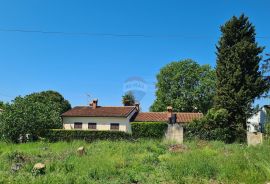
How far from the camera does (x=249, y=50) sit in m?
27.8

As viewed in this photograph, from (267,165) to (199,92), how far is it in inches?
1635

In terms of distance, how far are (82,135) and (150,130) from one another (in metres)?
6.33

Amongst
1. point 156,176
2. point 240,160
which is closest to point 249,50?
point 240,160

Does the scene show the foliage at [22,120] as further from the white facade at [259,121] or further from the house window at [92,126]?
the white facade at [259,121]

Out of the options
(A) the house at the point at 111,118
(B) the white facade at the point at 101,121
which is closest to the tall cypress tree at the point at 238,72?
(A) the house at the point at 111,118

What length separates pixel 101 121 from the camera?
38.6m

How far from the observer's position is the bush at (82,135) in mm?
28328

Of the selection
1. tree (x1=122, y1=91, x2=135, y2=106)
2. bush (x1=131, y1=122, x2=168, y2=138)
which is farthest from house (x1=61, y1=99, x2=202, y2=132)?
tree (x1=122, y1=91, x2=135, y2=106)

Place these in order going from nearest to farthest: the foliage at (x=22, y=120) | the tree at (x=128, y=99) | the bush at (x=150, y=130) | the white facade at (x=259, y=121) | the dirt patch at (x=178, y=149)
→ the dirt patch at (x=178, y=149)
the foliage at (x=22, y=120)
the white facade at (x=259, y=121)
the bush at (x=150, y=130)
the tree at (x=128, y=99)

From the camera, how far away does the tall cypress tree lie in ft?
89.5

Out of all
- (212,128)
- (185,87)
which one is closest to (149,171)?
(212,128)

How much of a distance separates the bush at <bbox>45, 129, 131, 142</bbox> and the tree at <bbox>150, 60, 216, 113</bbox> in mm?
23595

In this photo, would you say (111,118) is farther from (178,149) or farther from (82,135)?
(178,149)

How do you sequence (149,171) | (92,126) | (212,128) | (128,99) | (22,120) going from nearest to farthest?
(149,171)
(212,128)
(22,120)
(92,126)
(128,99)
